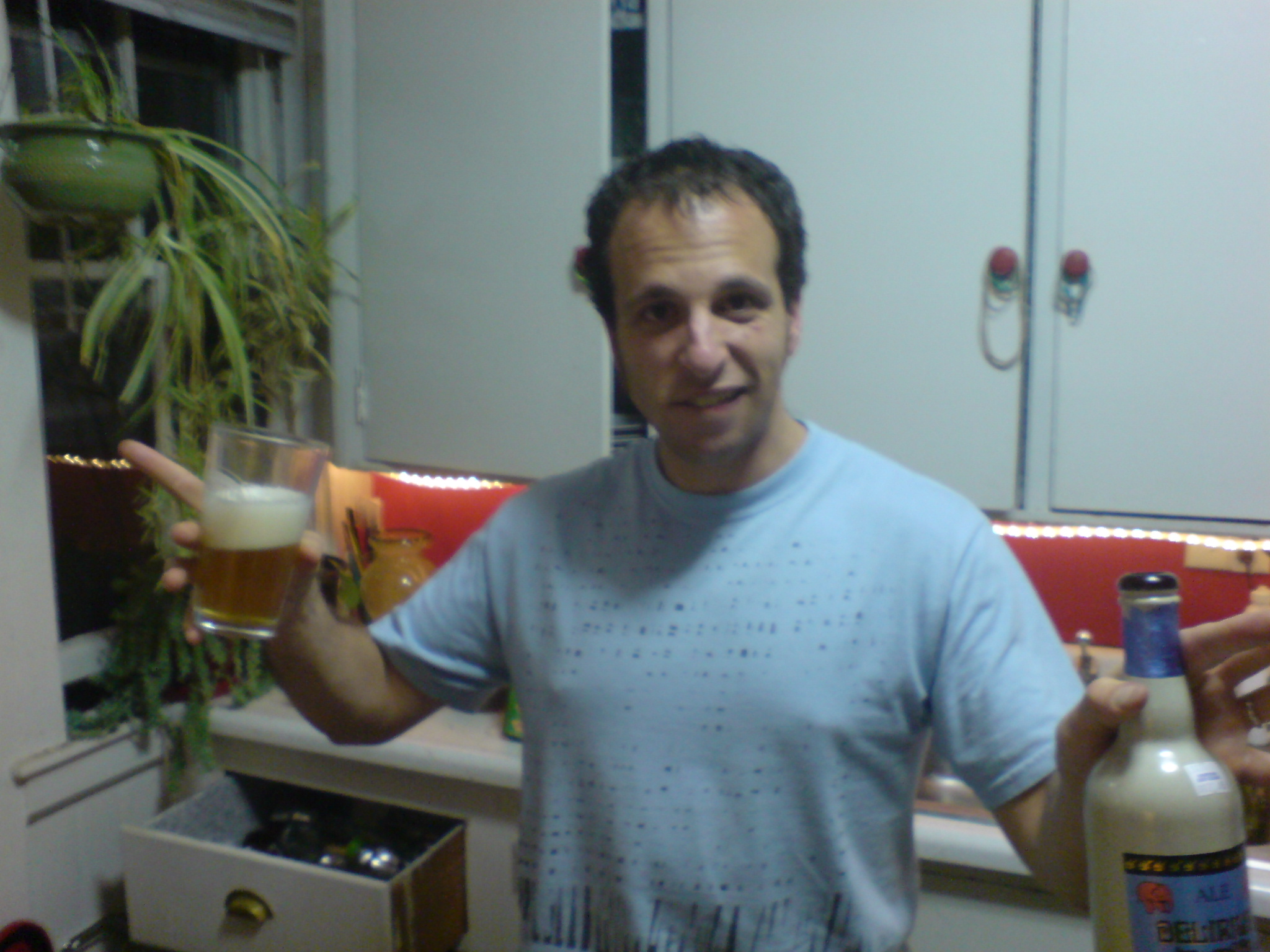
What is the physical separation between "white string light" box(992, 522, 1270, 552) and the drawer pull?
1.30 metres

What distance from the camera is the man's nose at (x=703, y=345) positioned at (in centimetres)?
89

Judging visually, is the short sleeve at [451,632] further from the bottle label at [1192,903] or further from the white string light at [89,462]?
the white string light at [89,462]

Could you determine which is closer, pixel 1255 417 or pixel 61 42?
pixel 1255 417

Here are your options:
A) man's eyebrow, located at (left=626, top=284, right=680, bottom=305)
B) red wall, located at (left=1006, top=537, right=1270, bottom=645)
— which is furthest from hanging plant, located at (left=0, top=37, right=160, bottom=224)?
red wall, located at (left=1006, top=537, right=1270, bottom=645)

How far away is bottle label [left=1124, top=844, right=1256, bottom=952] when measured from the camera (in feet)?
1.88

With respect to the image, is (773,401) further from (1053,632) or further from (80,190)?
(80,190)

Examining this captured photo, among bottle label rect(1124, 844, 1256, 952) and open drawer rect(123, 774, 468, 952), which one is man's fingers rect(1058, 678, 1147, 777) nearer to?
bottle label rect(1124, 844, 1256, 952)

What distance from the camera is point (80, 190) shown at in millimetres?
1413

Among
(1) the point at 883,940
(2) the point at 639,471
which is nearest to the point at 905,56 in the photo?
(2) the point at 639,471

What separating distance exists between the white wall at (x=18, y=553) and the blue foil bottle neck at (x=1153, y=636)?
62.0 inches

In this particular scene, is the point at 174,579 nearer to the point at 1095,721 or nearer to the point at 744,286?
the point at 744,286

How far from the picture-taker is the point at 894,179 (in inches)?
56.9

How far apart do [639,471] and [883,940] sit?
508 mm

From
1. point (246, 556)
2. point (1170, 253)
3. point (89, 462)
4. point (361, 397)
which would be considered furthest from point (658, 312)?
point (89, 462)
